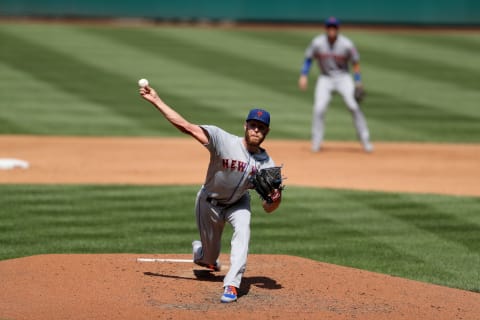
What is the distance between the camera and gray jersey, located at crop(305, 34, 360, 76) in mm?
16609

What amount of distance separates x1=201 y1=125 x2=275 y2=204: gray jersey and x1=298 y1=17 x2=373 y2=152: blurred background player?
792 cm

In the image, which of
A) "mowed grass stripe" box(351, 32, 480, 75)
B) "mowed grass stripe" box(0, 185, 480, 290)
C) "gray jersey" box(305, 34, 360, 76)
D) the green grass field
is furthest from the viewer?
"mowed grass stripe" box(351, 32, 480, 75)

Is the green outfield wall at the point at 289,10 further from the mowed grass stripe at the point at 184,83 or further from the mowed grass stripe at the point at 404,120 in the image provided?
the mowed grass stripe at the point at 404,120

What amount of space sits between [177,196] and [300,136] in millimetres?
5950

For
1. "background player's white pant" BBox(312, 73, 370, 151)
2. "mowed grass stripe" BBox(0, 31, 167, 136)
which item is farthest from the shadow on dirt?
"mowed grass stripe" BBox(0, 31, 167, 136)

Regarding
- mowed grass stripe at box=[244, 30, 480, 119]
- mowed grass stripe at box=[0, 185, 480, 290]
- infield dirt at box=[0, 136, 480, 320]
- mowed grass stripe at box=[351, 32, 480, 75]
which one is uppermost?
mowed grass stripe at box=[351, 32, 480, 75]

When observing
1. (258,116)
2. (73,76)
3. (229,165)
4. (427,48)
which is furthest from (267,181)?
(427,48)

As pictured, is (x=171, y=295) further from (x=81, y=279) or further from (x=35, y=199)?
(x=35, y=199)

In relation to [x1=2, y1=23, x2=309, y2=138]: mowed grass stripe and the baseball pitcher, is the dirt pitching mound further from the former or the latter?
[x1=2, y1=23, x2=309, y2=138]: mowed grass stripe


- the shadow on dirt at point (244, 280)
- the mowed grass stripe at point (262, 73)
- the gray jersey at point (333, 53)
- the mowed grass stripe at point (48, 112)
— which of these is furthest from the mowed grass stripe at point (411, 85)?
the shadow on dirt at point (244, 280)

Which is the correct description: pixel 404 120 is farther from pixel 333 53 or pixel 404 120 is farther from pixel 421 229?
pixel 421 229

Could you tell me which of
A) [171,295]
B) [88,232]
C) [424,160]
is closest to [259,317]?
[171,295]

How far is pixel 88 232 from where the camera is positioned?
11.2 metres

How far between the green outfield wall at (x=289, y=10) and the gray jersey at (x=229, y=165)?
23.9 meters
